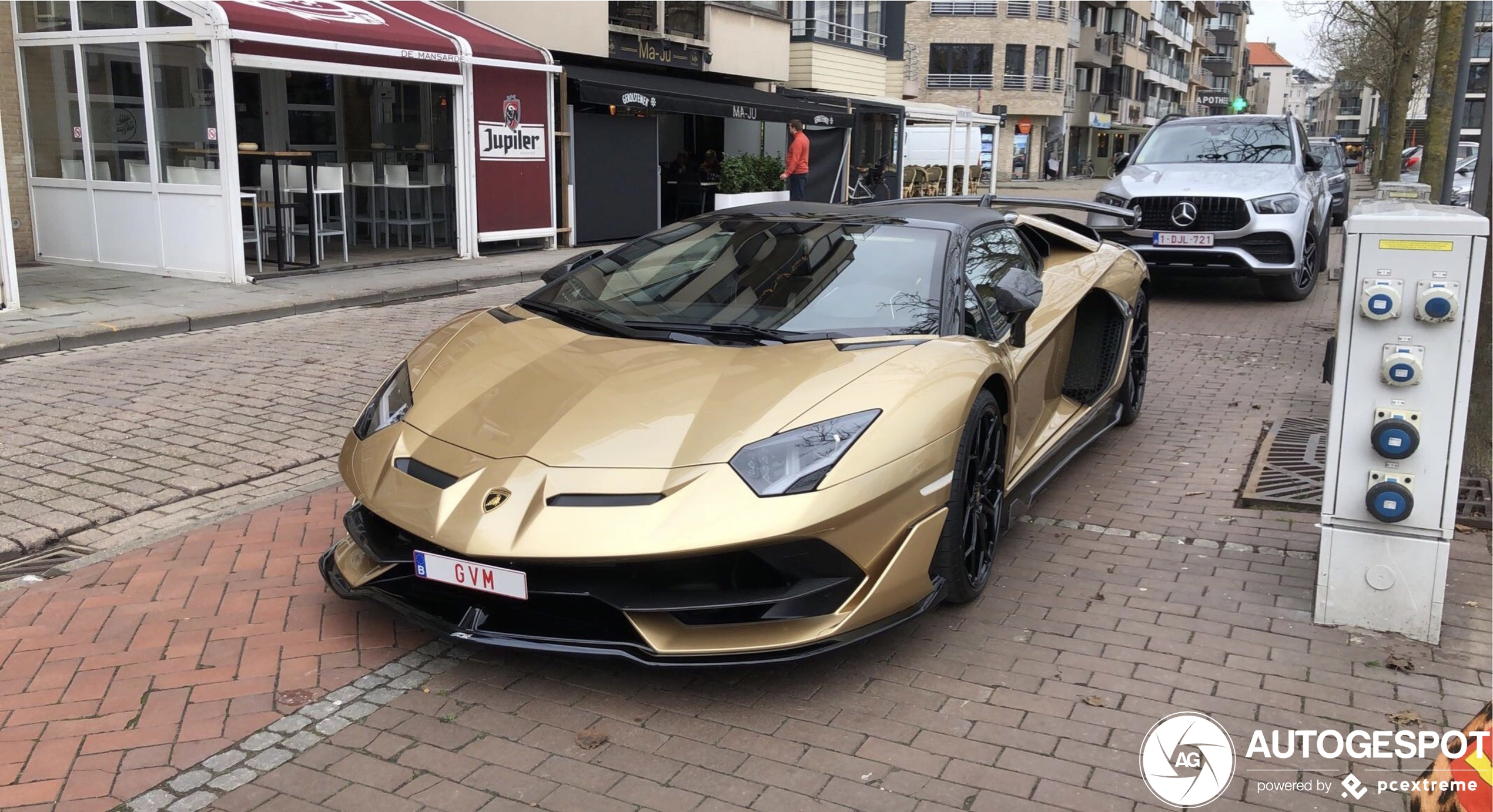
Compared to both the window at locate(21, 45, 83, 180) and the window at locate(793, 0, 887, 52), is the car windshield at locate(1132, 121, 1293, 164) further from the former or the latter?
the window at locate(793, 0, 887, 52)

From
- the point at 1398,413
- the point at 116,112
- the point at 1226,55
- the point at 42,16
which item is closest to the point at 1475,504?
the point at 1398,413

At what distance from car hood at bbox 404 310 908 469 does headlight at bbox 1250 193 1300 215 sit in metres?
8.49

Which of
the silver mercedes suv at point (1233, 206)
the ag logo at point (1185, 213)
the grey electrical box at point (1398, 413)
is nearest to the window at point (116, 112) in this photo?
the silver mercedes suv at point (1233, 206)

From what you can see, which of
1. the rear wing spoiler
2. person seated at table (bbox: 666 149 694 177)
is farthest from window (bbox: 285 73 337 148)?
the rear wing spoiler

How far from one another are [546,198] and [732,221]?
1150 centimetres

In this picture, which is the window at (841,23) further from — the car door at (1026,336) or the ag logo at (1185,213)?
the car door at (1026,336)

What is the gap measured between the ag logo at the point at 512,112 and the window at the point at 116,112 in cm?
446

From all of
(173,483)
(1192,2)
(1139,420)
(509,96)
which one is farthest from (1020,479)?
Answer: (1192,2)

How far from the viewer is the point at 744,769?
3.05m

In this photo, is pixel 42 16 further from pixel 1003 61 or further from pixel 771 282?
pixel 1003 61

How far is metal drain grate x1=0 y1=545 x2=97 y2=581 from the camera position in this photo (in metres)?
4.39

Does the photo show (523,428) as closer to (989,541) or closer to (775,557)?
(775,557)

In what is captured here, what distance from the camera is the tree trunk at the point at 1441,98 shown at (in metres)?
10.5

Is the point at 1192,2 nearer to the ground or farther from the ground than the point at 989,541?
farther from the ground
